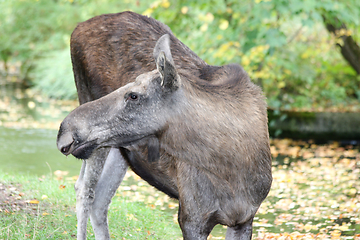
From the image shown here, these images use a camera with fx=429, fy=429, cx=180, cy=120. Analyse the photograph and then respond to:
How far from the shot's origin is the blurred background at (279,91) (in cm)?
728

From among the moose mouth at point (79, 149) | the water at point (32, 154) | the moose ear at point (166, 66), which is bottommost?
the water at point (32, 154)

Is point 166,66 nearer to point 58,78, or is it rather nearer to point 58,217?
point 58,217

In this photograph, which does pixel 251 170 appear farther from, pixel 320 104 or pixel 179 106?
pixel 320 104

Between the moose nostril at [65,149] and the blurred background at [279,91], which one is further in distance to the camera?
the blurred background at [279,91]

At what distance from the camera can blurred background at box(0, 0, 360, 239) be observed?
7281 mm

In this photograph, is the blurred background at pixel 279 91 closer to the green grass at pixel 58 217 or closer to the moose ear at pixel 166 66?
the green grass at pixel 58 217

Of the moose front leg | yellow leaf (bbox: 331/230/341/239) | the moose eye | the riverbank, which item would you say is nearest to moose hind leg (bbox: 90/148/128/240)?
the moose front leg

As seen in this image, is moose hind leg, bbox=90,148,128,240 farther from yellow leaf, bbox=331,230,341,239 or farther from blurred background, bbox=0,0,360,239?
yellow leaf, bbox=331,230,341,239

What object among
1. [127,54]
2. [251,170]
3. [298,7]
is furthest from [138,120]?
[298,7]

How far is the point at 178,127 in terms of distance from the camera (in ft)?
9.71

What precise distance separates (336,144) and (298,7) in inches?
174

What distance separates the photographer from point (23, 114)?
1423 cm

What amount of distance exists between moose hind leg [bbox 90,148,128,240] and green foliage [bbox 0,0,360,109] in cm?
426

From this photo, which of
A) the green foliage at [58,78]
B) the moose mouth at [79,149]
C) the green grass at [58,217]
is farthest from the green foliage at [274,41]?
the green foliage at [58,78]
